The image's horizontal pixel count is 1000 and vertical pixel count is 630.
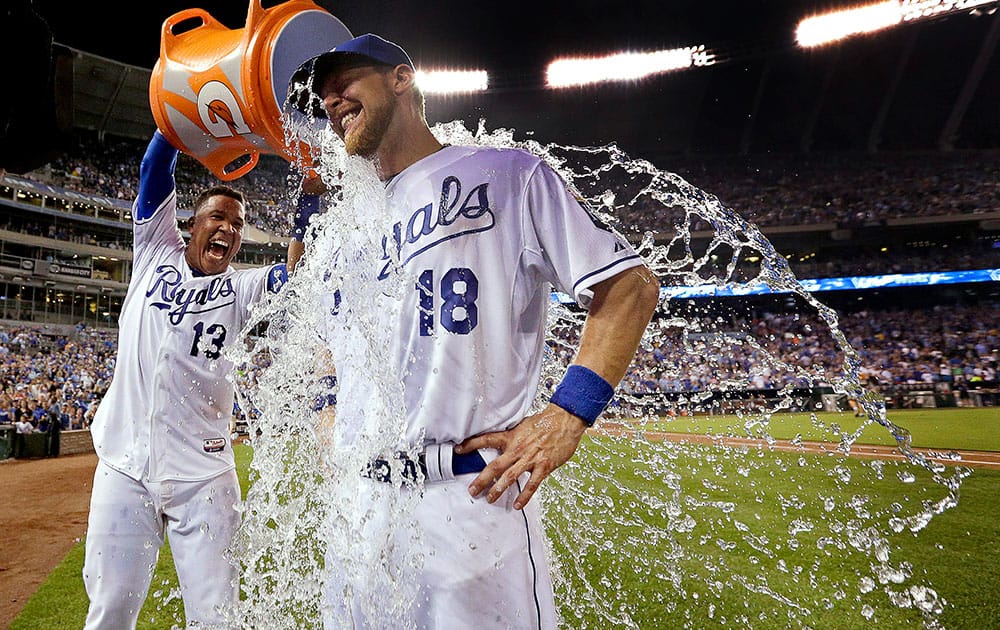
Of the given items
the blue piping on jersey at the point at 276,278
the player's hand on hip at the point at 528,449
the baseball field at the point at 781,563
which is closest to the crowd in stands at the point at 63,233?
the baseball field at the point at 781,563

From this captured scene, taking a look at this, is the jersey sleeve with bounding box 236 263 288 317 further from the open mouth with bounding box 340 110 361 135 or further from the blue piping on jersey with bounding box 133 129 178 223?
the open mouth with bounding box 340 110 361 135

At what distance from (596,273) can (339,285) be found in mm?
782

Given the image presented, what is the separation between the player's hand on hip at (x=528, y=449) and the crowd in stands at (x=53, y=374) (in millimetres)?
14882

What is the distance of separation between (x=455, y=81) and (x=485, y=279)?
80.7 ft

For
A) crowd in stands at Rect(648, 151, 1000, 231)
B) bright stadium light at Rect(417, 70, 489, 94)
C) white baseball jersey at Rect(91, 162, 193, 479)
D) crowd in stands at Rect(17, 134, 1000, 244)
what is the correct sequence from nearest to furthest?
white baseball jersey at Rect(91, 162, 193, 479), bright stadium light at Rect(417, 70, 489, 94), crowd in stands at Rect(648, 151, 1000, 231), crowd in stands at Rect(17, 134, 1000, 244)

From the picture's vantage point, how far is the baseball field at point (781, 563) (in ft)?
11.5

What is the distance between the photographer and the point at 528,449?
1285 millimetres

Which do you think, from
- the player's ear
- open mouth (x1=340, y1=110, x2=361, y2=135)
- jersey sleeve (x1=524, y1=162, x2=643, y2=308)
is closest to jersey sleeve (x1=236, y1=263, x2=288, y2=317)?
open mouth (x1=340, y1=110, x2=361, y2=135)

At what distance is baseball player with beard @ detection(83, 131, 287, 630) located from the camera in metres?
2.36

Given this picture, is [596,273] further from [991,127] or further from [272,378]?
[991,127]

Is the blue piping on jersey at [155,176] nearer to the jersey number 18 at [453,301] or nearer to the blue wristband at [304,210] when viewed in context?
the blue wristband at [304,210]

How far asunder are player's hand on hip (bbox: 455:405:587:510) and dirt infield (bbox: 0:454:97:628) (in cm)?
432

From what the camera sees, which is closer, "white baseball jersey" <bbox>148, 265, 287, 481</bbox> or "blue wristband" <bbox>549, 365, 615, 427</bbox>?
"blue wristband" <bbox>549, 365, 615, 427</bbox>

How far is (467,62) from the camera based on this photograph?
23.3 m
